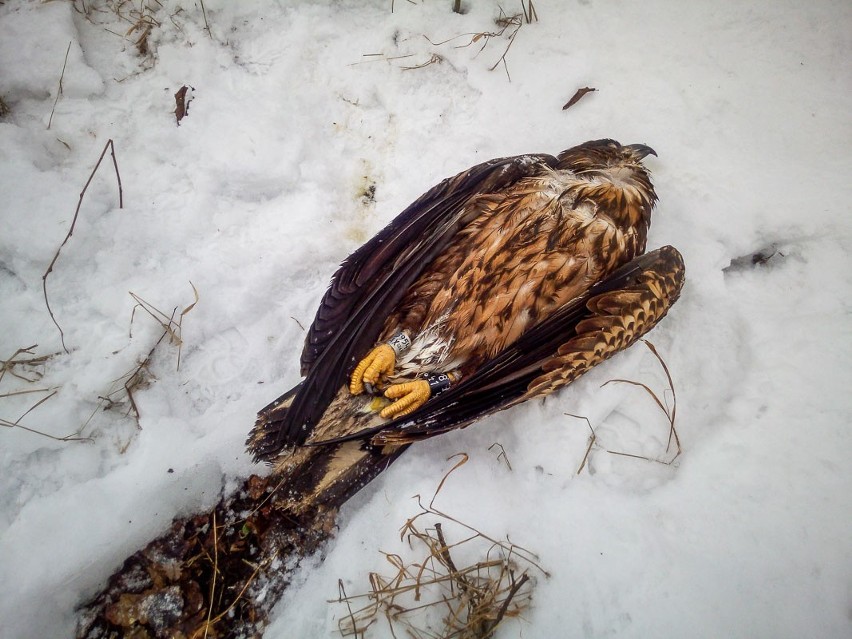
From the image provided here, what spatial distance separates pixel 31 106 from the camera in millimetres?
2150

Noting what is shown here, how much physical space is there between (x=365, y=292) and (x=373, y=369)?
1.12 feet

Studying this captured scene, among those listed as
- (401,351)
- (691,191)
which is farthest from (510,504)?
(691,191)

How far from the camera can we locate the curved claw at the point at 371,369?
71.2 inches

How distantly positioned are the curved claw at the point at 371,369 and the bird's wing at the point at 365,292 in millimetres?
51

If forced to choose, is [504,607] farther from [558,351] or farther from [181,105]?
[181,105]

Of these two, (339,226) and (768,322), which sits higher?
(339,226)

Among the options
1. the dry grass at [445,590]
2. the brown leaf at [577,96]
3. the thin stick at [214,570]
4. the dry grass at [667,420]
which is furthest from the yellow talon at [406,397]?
the brown leaf at [577,96]

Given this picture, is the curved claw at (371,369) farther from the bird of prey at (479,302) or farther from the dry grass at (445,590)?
the dry grass at (445,590)

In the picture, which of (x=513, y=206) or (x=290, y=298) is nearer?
(x=513, y=206)

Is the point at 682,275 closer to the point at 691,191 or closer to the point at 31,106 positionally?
the point at 691,191

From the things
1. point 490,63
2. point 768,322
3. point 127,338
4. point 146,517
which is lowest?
point 768,322

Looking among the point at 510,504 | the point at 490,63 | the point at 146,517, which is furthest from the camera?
the point at 490,63

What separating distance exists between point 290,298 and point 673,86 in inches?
97.7

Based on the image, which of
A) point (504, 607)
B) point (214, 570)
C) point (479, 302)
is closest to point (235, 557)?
point (214, 570)
